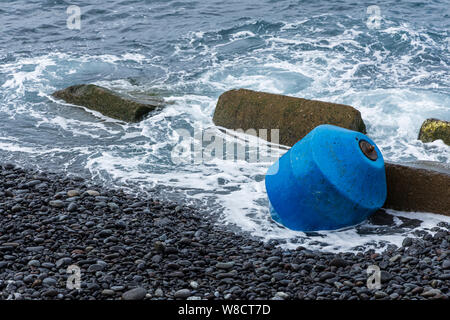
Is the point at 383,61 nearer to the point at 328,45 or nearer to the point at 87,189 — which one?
the point at 328,45

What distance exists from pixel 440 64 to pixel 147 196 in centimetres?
748

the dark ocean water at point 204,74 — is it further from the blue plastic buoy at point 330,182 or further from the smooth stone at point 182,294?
the smooth stone at point 182,294

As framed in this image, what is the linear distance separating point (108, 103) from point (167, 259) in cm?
488

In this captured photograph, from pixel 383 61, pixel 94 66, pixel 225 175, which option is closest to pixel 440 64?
pixel 383 61

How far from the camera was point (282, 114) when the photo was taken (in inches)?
298

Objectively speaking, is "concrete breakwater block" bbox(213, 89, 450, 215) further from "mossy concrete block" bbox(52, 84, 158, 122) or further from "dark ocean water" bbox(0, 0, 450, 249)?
"mossy concrete block" bbox(52, 84, 158, 122)

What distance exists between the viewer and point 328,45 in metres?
12.1

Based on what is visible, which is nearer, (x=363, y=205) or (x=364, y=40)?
(x=363, y=205)

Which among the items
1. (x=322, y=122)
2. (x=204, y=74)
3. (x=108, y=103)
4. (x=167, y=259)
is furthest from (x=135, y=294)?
(x=204, y=74)

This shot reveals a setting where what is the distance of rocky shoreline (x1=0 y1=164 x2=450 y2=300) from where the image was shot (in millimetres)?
4102

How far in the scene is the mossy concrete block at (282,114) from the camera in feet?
23.8

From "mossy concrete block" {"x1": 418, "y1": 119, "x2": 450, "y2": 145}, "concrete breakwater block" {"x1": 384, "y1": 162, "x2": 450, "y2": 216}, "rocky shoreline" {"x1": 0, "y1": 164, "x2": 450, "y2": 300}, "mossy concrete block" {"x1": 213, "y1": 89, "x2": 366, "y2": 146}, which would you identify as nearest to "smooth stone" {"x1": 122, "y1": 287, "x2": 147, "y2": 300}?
"rocky shoreline" {"x1": 0, "y1": 164, "x2": 450, "y2": 300}

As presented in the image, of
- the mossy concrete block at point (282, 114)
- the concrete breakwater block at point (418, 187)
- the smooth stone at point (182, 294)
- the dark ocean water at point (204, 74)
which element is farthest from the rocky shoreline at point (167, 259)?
the mossy concrete block at point (282, 114)

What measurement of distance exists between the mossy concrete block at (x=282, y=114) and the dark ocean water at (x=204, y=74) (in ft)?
1.84
